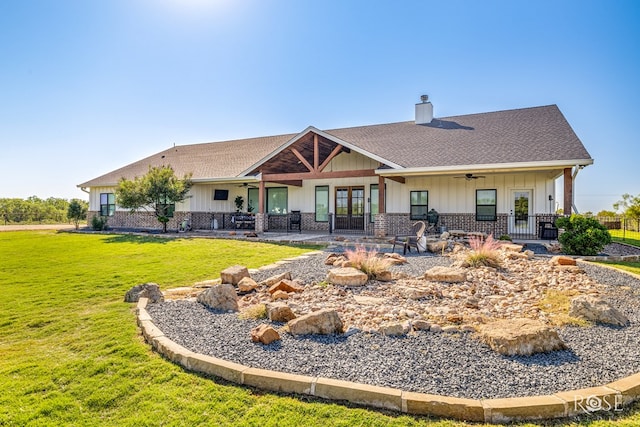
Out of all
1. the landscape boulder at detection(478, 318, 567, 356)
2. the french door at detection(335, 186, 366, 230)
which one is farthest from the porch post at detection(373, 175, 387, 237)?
the landscape boulder at detection(478, 318, 567, 356)

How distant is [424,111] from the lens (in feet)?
56.2

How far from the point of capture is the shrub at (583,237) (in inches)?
333

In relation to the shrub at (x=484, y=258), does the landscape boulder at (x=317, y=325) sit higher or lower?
lower

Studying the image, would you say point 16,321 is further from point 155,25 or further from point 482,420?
point 155,25

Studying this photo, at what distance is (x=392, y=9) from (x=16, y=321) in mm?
12607

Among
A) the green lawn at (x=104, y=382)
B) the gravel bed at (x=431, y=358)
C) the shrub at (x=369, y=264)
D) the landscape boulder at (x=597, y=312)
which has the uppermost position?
the shrub at (x=369, y=264)

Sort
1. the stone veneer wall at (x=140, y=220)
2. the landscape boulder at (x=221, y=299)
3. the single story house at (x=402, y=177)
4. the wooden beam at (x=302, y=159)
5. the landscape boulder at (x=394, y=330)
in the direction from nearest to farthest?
the landscape boulder at (x=394, y=330) < the landscape boulder at (x=221, y=299) < the single story house at (x=402, y=177) < the wooden beam at (x=302, y=159) < the stone veneer wall at (x=140, y=220)

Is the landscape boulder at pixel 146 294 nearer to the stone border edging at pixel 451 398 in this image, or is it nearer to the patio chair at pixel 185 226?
the stone border edging at pixel 451 398

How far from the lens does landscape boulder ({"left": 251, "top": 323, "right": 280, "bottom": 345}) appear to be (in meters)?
3.36

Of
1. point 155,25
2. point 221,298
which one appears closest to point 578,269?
point 221,298

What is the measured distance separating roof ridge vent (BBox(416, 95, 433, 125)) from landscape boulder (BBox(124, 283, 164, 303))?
50.8 ft

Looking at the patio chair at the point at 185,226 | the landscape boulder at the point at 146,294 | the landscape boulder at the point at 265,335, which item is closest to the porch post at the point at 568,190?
the landscape boulder at the point at 265,335

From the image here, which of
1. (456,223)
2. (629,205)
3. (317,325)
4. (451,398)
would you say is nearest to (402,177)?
(456,223)

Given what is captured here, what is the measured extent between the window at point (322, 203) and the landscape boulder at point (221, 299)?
1181 centimetres
